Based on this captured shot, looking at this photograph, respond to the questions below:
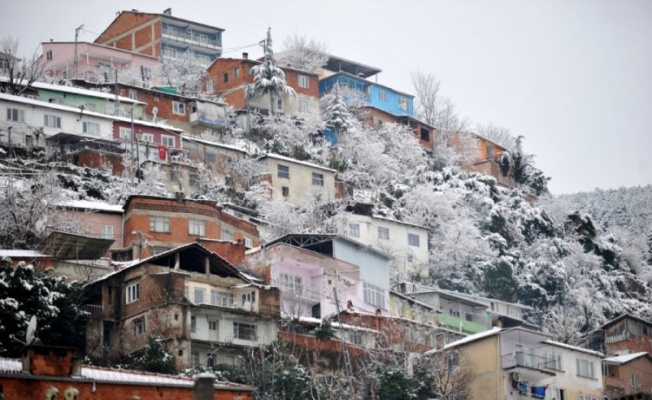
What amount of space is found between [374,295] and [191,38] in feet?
157

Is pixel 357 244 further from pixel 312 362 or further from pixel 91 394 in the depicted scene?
pixel 91 394

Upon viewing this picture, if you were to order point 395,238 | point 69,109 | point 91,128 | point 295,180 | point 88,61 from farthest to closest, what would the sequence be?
point 88,61, point 295,180, point 395,238, point 91,128, point 69,109

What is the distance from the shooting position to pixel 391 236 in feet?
265

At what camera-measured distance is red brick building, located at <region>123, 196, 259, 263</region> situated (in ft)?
211

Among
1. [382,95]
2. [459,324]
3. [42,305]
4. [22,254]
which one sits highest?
[382,95]

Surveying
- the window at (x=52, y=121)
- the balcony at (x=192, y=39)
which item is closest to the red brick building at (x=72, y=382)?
the window at (x=52, y=121)

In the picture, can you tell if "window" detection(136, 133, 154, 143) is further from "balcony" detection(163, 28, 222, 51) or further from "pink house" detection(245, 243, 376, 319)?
"balcony" detection(163, 28, 222, 51)

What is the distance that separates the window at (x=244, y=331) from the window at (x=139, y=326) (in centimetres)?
392

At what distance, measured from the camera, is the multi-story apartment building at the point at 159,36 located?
351 ft

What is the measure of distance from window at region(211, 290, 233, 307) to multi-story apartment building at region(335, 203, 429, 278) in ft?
71.7

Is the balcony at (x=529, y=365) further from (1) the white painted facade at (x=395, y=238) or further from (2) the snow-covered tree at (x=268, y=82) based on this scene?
(2) the snow-covered tree at (x=268, y=82)

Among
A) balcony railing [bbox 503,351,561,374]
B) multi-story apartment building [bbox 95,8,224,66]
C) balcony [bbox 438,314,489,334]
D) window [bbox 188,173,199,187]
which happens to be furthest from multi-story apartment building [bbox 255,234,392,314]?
multi-story apartment building [bbox 95,8,224,66]

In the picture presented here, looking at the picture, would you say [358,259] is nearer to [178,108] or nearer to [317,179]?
[317,179]

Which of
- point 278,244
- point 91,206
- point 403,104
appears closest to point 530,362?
point 278,244
